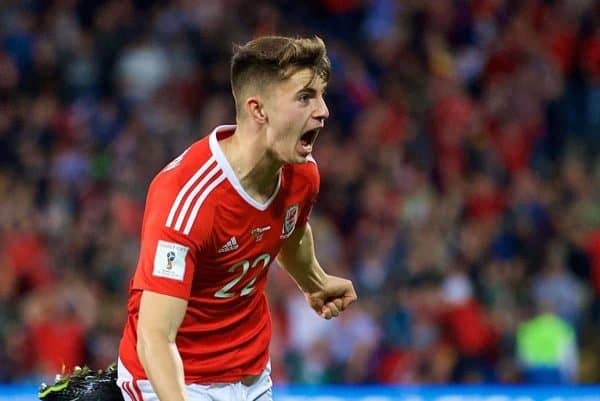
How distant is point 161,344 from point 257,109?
0.80 meters

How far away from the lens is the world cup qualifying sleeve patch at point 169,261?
4.14m

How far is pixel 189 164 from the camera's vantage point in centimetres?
433

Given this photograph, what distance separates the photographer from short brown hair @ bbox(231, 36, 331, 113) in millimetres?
4297

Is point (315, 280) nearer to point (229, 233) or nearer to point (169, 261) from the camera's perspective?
point (229, 233)

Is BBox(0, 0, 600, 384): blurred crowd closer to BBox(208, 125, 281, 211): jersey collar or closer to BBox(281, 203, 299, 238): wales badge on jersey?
BBox(281, 203, 299, 238): wales badge on jersey

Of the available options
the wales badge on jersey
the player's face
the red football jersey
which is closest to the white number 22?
the red football jersey

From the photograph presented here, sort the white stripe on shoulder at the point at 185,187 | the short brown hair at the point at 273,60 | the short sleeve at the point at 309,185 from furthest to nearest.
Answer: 1. the short sleeve at the point at 309,185
2. the short brown hair at the point at 273,60
3. the white stripe on shoulder at the point at 185,187

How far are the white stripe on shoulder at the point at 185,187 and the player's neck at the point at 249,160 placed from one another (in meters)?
0.08

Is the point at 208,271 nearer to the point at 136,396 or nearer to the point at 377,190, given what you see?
the point at 136,396

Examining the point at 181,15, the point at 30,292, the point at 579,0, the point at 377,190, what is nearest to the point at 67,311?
the point at 30,292

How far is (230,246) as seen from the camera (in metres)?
4.39

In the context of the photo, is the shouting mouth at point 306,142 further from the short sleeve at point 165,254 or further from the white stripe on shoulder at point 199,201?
the short sleeve at point 165,254

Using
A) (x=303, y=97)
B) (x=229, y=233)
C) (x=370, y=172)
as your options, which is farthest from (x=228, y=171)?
(x=370, y=172)

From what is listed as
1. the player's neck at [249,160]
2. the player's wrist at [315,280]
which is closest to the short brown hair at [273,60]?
the player's neck at [249,160]
